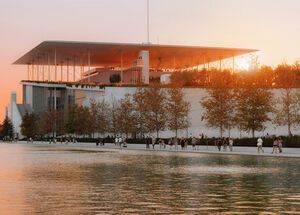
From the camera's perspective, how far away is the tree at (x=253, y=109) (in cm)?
6053

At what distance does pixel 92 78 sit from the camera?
125 metres

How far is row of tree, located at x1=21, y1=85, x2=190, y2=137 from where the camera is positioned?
7500 cm

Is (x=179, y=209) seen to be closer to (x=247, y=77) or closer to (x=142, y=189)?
(x=142, y=189)

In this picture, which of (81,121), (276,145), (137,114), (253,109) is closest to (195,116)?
(137,114)

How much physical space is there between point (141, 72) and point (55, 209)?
311 feet

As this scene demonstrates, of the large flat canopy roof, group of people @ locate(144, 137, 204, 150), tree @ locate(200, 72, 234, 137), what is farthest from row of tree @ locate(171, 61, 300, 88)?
group of people @ locate(144, 137, 204, 150)

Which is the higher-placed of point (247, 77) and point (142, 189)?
point (247, 77)

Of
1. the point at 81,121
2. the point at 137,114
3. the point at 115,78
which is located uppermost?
the point at 115,78

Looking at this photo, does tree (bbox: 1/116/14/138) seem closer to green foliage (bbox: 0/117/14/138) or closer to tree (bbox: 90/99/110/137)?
green foliage (bbox: 0/117/14/138)

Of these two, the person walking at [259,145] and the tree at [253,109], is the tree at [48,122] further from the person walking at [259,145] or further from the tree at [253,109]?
the person walking at [259,145]

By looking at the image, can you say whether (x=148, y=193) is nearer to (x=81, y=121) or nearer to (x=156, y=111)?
(x=156, y=111)

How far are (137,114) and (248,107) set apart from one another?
2318 cm

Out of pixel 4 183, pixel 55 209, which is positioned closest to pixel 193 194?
pixel 55 209

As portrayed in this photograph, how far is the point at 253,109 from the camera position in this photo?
61000mm
